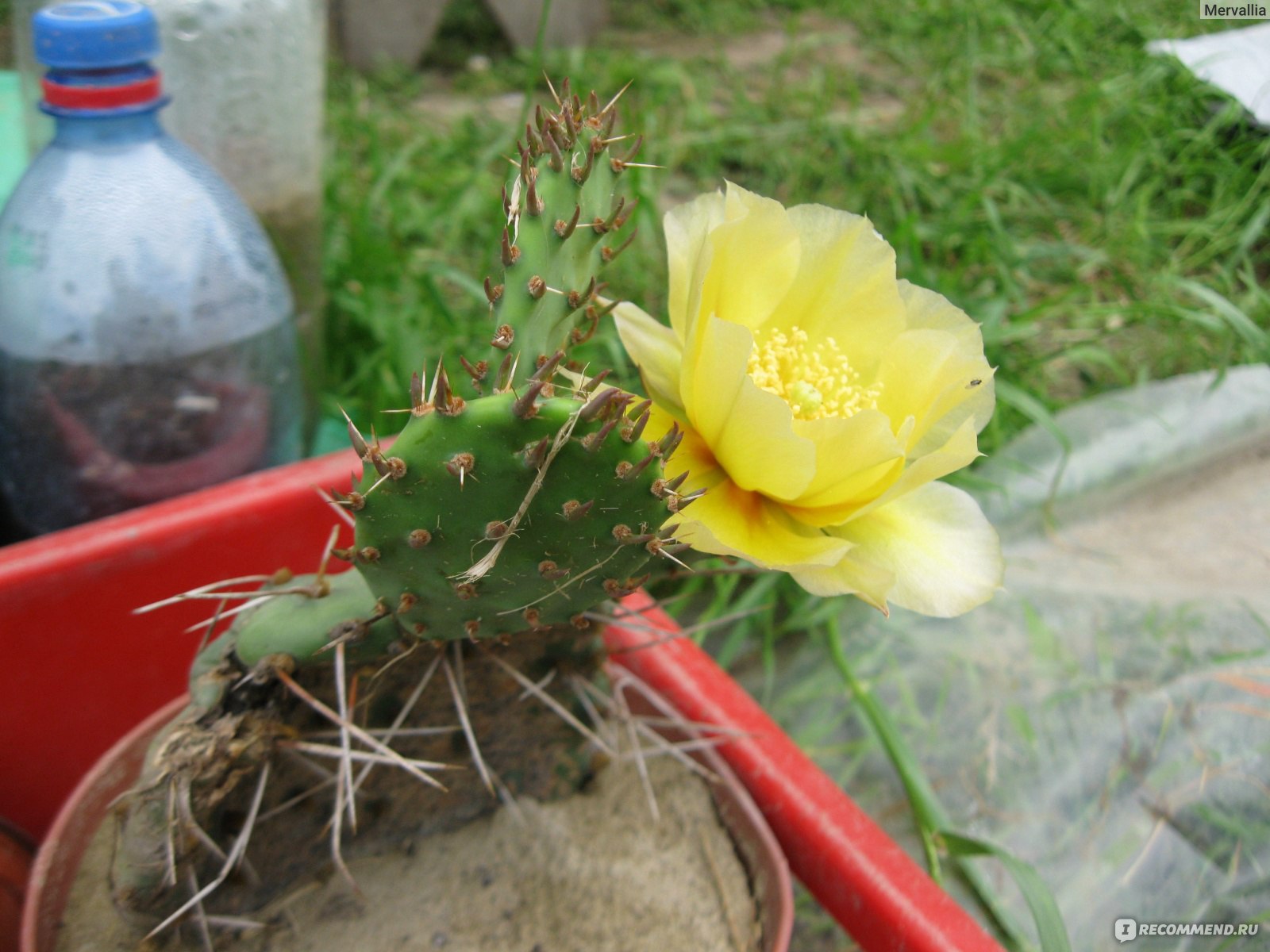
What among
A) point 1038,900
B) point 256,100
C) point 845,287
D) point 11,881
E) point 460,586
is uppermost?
point 845,287

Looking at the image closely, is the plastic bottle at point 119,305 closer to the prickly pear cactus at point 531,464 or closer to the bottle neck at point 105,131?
the bottle neck at point 105,131

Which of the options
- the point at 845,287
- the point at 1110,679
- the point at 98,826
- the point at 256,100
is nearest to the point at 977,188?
the point at 1110,679

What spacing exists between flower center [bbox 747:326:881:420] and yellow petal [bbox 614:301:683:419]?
0.14ft

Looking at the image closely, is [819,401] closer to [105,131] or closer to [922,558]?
[922,558]

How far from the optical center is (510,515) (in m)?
0.45

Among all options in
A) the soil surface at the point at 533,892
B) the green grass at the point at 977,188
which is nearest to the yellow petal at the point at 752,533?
the soil surface at the point at 533,892

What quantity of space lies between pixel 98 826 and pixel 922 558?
0.55 metres

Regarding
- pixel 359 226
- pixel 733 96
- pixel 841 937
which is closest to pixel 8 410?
pixel 359 226

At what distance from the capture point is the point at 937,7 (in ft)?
7.68

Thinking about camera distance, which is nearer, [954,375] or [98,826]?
[954,375]

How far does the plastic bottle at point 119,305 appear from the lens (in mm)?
843

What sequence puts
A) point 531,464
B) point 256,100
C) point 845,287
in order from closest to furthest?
point 531,464, point 845,287, point 256,100

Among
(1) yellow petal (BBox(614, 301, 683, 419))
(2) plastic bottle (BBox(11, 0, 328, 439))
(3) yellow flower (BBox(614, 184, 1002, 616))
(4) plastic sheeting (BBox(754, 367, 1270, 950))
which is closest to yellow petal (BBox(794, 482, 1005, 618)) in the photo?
(3) yellow flower (BBox(614, 184, 1002, 616))

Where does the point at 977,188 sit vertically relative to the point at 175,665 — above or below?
above
